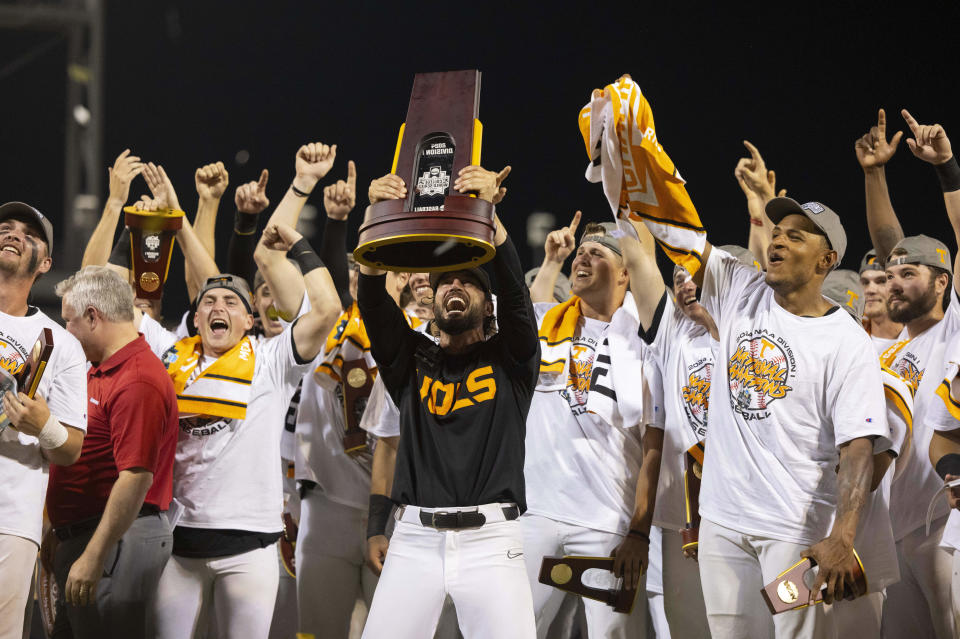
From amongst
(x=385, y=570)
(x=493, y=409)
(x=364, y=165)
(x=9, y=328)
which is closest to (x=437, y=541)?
(x=385, y=570)

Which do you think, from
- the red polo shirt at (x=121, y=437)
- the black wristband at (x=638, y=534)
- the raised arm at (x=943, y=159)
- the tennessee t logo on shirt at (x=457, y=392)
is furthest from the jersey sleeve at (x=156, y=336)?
the raised arm at (x=943, y=159)

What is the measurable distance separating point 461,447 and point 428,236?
715 millimetres

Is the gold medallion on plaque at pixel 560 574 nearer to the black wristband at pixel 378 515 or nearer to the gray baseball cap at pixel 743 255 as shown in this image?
the black wristband at pixel 378 515

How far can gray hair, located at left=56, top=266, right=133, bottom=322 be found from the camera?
11.2ft

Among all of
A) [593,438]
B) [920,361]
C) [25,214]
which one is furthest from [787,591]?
[25,214]

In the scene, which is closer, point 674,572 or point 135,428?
point 135,428

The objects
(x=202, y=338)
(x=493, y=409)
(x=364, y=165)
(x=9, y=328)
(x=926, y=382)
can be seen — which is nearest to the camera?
(x=493, y=409)

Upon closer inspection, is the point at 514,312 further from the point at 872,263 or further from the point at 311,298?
the point at 872,263

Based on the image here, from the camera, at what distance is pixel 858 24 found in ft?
22.7

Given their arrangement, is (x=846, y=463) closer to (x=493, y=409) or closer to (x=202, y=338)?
(x=493, y=409)

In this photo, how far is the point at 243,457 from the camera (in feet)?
11.9

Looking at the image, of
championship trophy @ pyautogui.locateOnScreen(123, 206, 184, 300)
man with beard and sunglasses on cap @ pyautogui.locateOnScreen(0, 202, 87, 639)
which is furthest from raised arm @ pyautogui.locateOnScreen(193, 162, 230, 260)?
man with beard and sunglasses on cap @ pyautogui.locateOnScreen(0, 202, 87, 639)

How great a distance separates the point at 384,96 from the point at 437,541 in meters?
6.19

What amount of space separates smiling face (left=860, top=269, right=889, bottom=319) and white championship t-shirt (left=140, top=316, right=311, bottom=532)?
250 centimetres
